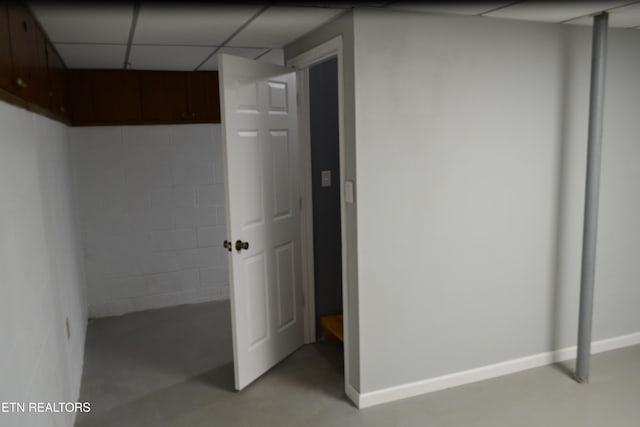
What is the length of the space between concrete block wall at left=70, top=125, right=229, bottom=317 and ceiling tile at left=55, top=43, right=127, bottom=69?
579mm

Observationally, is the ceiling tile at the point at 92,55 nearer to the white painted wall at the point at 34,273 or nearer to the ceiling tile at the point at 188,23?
the ceiling tile at the point at 188,23

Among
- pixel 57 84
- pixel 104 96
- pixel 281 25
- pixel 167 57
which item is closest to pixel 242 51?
pixel 167 57

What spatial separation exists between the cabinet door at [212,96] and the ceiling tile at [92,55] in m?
0.75

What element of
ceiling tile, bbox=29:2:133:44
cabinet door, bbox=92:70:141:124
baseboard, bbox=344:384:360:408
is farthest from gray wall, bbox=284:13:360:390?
cabinet door, bbox=92:70:141:124

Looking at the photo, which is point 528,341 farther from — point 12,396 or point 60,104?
point 60,104

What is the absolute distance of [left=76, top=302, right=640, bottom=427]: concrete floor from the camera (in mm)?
2877

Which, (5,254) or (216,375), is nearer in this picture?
(5,254)

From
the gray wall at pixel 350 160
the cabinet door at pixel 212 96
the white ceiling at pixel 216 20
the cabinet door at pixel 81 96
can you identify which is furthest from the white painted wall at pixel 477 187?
the cabinet door at pixel 81 96

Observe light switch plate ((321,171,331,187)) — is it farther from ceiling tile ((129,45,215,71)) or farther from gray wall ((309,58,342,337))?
ceiling tile ((129,45,215,71))

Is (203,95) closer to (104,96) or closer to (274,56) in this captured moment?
(104,96)

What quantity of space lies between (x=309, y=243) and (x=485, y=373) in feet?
4.64

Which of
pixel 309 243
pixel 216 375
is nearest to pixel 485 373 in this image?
pixel 309 243

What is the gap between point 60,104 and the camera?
374cm

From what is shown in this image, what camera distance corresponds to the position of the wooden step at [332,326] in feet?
12.0
